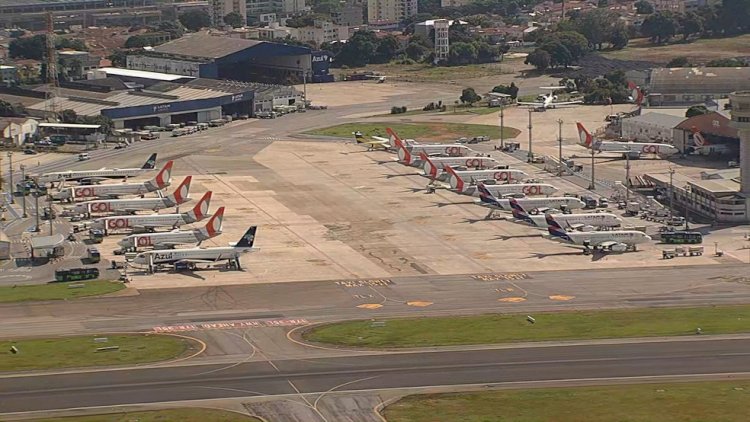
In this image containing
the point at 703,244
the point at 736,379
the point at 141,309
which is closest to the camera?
the point at 736,379

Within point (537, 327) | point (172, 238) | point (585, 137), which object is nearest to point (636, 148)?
point (585, 137)

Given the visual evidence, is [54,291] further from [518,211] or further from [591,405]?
[591,405]

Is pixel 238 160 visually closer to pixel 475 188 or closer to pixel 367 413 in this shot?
pixel 475 188

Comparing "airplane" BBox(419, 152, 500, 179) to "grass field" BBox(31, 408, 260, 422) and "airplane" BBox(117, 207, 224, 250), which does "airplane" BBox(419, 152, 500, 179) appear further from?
"grass field" BBox(31, 408, 260, 422)

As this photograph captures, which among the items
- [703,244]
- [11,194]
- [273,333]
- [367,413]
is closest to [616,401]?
[367,413]

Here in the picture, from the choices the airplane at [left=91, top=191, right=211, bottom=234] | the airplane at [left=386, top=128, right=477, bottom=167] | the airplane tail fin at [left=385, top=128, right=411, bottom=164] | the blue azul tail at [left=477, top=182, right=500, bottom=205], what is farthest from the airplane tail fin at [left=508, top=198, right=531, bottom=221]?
the airplane at [left=386, top=128, right=477, bottom=167]

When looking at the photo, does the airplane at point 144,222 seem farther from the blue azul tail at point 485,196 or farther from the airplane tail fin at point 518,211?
the airplane tail fin at point 518,211

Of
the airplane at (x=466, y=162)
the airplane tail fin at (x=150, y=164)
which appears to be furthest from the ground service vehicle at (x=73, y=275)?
the airplane at (x=466, y=162)
